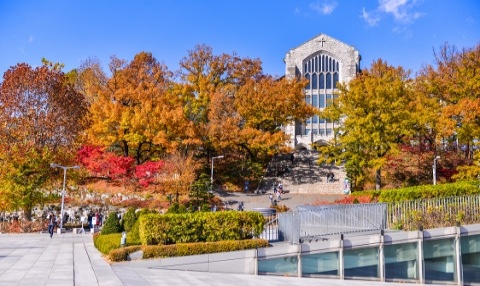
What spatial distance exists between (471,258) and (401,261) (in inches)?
129

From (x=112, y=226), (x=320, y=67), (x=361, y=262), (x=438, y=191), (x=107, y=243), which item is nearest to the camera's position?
(x=361, y=262)

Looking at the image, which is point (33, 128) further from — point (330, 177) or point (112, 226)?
point (330, 177)

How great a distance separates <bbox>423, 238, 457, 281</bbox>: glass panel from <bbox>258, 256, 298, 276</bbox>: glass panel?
5.46 meters

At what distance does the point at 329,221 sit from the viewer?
797 inches

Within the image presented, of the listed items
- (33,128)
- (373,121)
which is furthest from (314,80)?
(33,128)

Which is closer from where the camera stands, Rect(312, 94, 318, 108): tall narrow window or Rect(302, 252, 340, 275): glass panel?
Rect(302, 252, 340, 275): glass panel

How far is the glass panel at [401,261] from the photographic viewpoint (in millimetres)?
19016

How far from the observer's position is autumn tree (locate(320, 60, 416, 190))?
40.5 meters

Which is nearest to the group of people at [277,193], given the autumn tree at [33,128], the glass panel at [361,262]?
the autumn tree at [33,128]

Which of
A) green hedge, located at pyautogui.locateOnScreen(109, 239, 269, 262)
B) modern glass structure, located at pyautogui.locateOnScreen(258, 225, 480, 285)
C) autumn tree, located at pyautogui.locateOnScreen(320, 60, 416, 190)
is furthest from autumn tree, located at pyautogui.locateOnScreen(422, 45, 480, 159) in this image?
green hedge, located at pyautogui.locateOnScreen(109, 239, 269, 262)

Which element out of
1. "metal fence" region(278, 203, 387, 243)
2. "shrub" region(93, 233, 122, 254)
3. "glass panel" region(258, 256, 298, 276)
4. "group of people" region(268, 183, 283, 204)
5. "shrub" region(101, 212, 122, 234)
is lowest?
"glass panel" region(258, 256, 298, 276)

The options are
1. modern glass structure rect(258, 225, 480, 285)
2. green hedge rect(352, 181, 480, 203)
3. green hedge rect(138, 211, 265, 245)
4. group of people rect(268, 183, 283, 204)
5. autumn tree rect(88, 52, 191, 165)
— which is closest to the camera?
modern glass structure rect(258, 225, 480, 285)

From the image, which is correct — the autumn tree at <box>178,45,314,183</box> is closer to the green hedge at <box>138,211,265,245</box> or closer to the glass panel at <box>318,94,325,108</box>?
the glass panel at <box>318,94,325,108</box>

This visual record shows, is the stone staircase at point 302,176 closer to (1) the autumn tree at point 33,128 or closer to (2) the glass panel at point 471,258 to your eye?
(1) the autumn tree at point 33,128
